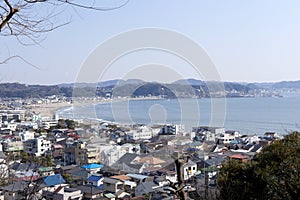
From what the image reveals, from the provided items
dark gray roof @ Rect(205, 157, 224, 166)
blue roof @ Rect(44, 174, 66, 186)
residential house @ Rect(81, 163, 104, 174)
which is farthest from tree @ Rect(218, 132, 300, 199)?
residential house @ Rect(81, 163, 104, 174)

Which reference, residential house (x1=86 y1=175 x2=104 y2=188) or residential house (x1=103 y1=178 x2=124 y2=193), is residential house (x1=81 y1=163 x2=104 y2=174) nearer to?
residential house (x1=86 y1=175 x2=104 y2=188)

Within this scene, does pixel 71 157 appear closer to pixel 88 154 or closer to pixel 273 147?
pixel 88 154

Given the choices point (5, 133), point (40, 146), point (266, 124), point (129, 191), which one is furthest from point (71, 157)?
point (266, 124)

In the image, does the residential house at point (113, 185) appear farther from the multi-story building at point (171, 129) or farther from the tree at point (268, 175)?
the multi-story building at point (171, 129)

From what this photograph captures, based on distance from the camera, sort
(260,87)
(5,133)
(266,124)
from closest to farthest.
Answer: (5,133), (266,124), (260,87)

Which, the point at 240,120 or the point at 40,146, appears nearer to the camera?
the point at 40,146

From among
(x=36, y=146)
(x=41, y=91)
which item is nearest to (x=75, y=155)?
(x=36, y=146)

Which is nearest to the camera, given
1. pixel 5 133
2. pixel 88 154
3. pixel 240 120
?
pixel 88 154

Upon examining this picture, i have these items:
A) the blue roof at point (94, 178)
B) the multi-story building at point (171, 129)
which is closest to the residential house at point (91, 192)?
the blue roof at point (94, 178)

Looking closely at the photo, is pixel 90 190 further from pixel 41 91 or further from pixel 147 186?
pixel 41 91
